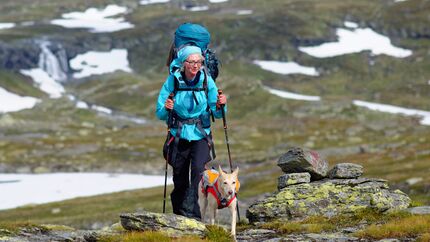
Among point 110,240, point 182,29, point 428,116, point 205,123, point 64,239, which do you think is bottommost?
point 428,116

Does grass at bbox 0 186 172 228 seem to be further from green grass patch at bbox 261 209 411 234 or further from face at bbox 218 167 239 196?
face at bbox 218 167 239 196

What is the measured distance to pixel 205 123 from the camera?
17.9 metres

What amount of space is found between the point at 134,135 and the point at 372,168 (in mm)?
88490

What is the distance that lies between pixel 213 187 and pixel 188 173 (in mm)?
2255

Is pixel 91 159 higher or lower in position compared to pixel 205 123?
lower

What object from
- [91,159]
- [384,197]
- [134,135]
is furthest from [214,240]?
[134,135]

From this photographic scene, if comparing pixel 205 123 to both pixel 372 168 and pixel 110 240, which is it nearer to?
pixel 110 240

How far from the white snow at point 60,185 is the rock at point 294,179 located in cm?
6565

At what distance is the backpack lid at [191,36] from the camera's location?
59.4ft

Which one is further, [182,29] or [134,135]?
[134,135]

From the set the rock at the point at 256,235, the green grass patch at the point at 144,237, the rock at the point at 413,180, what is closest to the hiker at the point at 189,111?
the rock at the point at 256,235

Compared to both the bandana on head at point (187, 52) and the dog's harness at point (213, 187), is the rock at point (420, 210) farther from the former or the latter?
the bandana on head at point (187, 52)

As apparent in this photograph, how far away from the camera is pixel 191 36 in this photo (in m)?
18.1

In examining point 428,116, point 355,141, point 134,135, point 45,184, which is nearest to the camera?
point 45,184
